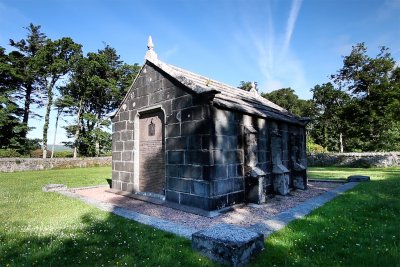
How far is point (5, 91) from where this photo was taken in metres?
34.7

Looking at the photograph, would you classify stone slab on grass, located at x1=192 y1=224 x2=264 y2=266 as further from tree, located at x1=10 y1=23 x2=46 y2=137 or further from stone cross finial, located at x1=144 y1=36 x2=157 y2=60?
tree, located at x1=10 y1=23 x2=46 y2=137

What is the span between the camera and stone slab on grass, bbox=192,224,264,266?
409 cm

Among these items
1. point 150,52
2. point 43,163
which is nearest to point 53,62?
point 43,163

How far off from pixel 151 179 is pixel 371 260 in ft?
25.1

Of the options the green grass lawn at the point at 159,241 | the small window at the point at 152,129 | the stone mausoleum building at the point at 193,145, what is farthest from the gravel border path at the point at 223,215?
the small window at the point at 152,129

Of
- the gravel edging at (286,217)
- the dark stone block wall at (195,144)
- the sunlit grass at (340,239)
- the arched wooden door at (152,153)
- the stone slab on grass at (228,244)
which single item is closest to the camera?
the stone slab on grass at (228,244)

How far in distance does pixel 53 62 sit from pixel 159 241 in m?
41.6

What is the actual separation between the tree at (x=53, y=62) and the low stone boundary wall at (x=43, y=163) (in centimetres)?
1189

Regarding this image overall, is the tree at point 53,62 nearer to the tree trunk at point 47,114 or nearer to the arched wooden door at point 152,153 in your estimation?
the tree trunk at point 47,114

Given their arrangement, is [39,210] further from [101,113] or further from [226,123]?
[101,113]

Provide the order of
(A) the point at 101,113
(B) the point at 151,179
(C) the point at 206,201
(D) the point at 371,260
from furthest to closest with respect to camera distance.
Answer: (A) the point at 101,113, (B) the point at 151,179, (C) the point at 206,201, (D) the point at 371,260

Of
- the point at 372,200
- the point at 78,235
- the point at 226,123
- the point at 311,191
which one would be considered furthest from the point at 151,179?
the point at 372,200

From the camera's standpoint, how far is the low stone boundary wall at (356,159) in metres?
24.5

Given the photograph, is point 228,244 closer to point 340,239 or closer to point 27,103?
point 340,239
